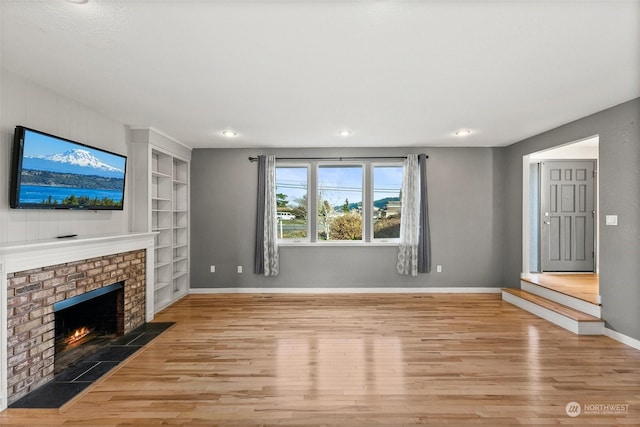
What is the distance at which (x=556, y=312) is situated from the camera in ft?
12.5

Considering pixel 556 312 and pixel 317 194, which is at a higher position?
pixel 317 194

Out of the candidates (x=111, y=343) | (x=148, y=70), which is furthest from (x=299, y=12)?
(x=111, y=343)

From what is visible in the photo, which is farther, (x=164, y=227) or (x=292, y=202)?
(x=292, y=202)

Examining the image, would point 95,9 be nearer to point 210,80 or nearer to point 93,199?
point 210,80

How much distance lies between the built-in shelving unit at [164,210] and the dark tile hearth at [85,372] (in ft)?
3.34

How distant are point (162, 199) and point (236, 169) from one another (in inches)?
52.2

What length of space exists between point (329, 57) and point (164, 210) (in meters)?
3.54

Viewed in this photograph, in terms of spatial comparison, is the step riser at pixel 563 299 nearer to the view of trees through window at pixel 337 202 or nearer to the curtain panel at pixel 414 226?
the curtain panel at pixel 414 226

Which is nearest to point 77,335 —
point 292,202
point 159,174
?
point 159,174

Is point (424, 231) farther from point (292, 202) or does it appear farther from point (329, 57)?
point (329, 57)

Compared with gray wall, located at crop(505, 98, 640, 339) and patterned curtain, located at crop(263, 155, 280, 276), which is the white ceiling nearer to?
gray wall, located at crop(505, 98, 640, 339)

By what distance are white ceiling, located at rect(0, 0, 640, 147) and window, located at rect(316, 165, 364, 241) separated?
1755mm

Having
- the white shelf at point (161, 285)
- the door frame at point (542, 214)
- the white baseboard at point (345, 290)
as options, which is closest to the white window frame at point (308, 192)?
the white baseboard at point (345, 290)

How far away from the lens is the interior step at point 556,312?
3486 millimetres
